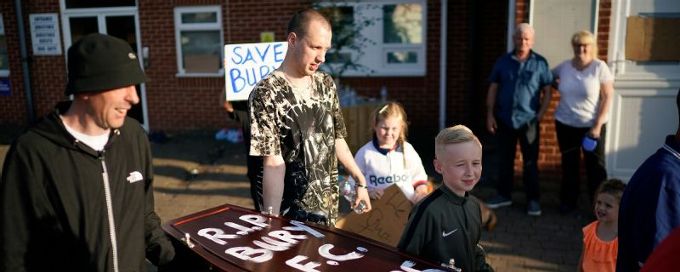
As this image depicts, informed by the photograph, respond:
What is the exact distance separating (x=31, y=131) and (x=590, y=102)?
16.7 ft

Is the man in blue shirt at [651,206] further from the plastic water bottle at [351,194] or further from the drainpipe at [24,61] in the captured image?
the drainpipe at [24,61]

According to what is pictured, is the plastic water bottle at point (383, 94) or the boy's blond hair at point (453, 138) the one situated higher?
the boy's blond hair at point (453, 138)

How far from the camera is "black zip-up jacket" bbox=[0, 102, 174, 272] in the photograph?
1905 millimetres

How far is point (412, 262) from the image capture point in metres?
2.19

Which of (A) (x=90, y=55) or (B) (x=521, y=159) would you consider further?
(B) (x=521, y=159)

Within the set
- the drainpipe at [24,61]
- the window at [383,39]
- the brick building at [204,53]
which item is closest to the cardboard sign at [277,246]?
the brick building at [204,53]

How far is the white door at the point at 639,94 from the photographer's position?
19.8 ft

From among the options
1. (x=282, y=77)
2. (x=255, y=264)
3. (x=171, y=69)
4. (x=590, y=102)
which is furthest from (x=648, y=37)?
(x=171, y=69)

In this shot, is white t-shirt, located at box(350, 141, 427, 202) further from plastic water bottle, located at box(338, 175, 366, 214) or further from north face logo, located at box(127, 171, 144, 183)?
north face logo, located at box(127, 171, 144, 183)

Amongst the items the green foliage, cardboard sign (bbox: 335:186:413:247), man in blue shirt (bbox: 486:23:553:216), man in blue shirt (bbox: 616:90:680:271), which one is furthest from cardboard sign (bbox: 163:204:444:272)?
the green foliage

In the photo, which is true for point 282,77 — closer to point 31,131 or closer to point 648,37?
point 31,131

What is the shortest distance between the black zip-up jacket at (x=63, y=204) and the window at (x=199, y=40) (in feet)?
27.7

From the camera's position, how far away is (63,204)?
194 centimetres

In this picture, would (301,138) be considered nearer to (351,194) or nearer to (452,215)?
(351,194)
